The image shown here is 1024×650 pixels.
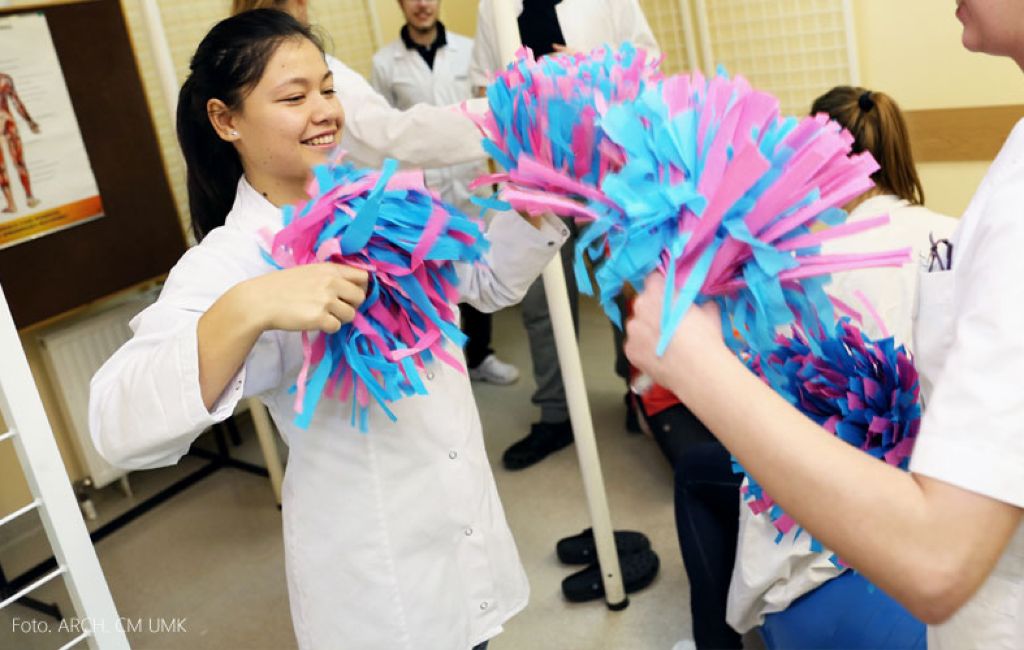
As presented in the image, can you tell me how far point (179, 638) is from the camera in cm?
288

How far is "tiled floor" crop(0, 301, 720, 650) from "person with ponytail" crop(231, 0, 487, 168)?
4.11ft

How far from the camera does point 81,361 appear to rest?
3.66 m

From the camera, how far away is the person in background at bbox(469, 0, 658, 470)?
3.22m

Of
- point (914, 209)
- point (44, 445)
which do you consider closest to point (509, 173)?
point (44, 445)

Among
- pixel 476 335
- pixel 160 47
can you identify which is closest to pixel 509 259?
pixel 160 47

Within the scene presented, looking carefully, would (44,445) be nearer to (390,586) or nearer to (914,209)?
(390,586)

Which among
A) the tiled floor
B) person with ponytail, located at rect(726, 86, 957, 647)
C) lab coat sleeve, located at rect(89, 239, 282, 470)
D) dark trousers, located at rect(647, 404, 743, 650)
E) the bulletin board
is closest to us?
lab coat sleeve, located at rect(89, 239, 282, 470)

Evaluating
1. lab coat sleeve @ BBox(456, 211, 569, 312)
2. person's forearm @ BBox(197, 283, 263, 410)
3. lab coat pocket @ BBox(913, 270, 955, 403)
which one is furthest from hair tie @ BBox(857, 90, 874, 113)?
person's forearm @ BBox(197, 283, 263, 410)

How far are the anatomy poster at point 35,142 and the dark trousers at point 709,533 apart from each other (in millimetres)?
2380

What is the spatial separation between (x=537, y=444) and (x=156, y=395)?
2450 millimetres

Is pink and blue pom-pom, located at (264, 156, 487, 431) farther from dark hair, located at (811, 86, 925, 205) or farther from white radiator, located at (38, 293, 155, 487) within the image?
white radiator, located at (38, 293, 155, 487)

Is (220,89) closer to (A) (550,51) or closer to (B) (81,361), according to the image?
(A) (550,51)

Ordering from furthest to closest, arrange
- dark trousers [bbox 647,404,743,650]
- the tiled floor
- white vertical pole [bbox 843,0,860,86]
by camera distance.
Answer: white vertical pole [bbox 843,0,860,86] → the tiled floor → dark trousers [bbox 647,404,743,650]

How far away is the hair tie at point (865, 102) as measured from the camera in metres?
2.23
